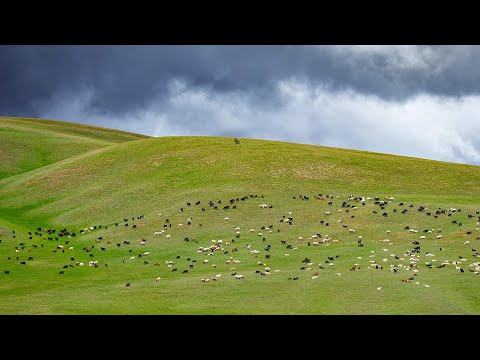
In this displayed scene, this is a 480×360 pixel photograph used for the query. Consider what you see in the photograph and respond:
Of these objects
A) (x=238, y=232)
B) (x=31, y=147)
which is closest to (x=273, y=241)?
(x=238, y=232)

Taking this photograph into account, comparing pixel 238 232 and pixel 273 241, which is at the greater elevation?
pixel 238 232

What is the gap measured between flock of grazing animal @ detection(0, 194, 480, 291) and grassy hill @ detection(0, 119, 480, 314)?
14 centimetres

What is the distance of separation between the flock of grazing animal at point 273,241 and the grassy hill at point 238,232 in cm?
14

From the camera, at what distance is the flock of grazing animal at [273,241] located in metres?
34.8

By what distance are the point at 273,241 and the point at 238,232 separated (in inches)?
143

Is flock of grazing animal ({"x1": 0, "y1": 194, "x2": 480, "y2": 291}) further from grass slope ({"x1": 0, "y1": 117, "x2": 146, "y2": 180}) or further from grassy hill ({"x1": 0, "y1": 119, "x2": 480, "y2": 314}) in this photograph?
grass slope ({"x1": 0, "y1": 117, "x2": 146, "y2": 180})

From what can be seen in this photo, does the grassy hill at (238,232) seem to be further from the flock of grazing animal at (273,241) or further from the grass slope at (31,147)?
the grass slope at (31,147)

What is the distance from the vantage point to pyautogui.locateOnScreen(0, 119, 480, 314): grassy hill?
28.4m

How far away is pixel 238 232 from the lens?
148 ft

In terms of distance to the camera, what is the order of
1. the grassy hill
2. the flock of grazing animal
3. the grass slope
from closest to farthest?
the grassy hill, the flock of grazing animal, the grass slope

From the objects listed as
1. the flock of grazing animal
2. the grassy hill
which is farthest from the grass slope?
the flock of grazing animal

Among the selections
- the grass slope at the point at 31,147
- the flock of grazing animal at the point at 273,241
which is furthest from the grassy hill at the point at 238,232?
the grass slope at the point at 31,147

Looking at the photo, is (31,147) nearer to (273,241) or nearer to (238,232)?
(238,232)
